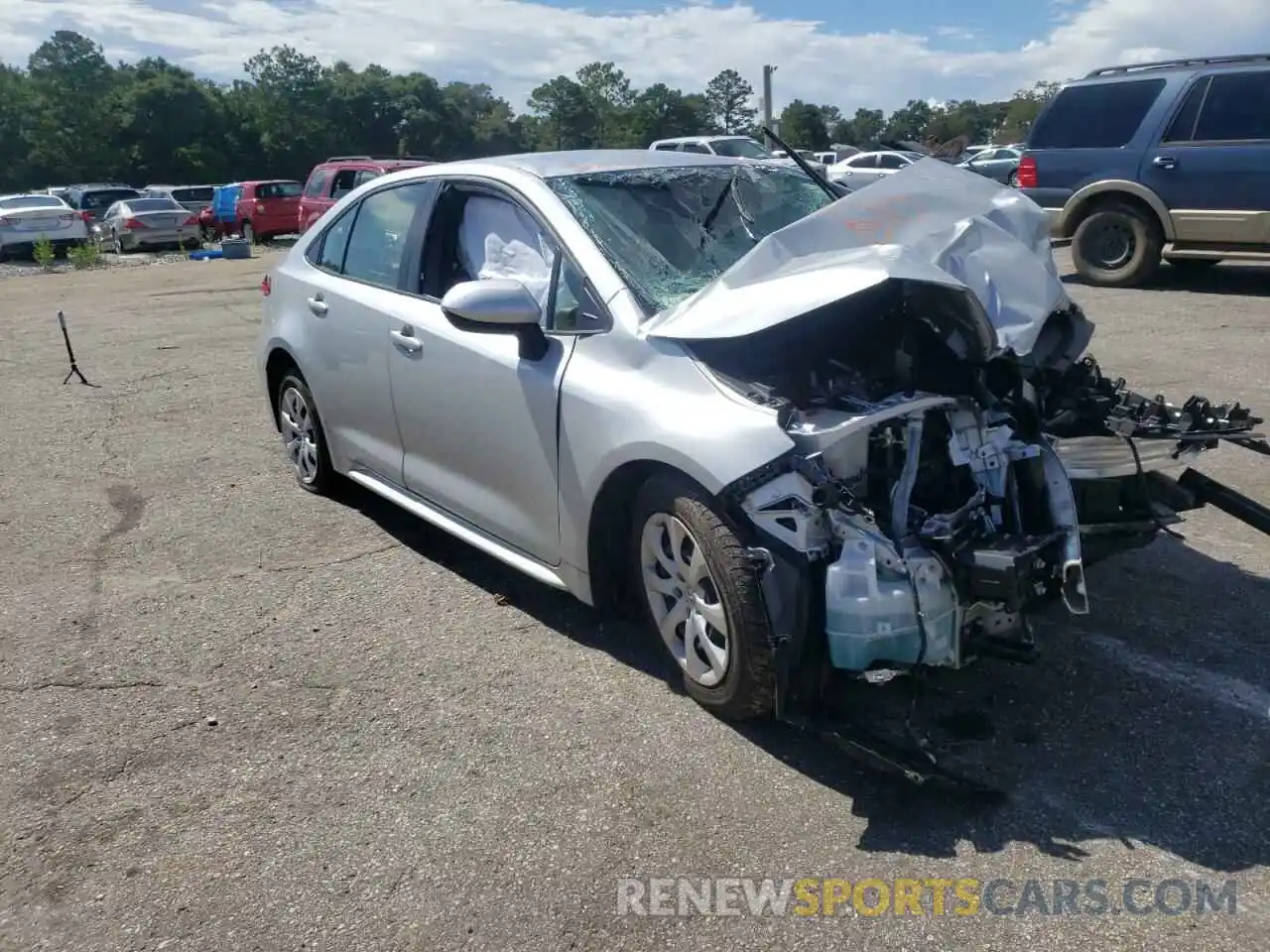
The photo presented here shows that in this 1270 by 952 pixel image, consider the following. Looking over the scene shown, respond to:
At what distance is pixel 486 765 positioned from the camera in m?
3.30

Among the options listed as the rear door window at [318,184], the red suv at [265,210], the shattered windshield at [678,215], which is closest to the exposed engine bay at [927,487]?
the shattered windshield at [678,215]

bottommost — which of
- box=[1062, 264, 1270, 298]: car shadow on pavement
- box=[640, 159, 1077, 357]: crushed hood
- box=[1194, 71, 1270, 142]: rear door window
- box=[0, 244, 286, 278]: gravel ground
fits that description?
box=[0, 244, 286, 278]: gravel ground

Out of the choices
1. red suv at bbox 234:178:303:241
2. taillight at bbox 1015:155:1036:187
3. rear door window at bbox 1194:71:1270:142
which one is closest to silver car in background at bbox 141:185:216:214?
red suv at bbox 234:178:303:241

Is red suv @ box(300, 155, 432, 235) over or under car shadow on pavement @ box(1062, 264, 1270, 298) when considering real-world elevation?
over

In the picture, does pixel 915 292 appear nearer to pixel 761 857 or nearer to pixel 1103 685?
pixel 1103 685

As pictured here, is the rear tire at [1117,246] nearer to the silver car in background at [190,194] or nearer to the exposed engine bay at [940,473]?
the exposed engine bay at [940,473]

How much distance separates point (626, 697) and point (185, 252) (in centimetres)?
2576

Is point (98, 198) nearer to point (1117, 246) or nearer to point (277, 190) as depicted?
point (277, 190)

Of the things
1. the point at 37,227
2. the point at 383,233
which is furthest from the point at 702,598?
the point at 37,227

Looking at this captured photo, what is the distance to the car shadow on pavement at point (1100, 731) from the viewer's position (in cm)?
A: 288

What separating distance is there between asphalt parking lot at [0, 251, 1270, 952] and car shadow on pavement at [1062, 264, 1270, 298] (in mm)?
6676

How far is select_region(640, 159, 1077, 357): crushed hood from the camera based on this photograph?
321 centimetres

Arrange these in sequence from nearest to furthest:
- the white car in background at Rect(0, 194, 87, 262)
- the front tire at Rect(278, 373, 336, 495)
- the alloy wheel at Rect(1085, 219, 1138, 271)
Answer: the front tire at Rect(278, 373, 336, 495) < the alloy wheel at Rect(1085, 219, 1138, 271) < the white car in background at Rect(0, 194, 87, 262)

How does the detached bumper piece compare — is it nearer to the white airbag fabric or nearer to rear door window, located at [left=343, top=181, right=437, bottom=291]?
the white airbag fabric
